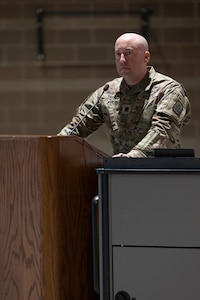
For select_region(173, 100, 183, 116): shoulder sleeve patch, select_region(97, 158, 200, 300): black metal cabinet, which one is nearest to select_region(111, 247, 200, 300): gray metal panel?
select_region(97, 158, 200, 300): black metal cabinet

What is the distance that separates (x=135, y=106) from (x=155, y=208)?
2.81ft

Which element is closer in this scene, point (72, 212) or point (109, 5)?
point (72, 212)

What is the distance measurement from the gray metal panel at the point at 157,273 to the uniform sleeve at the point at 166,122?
50 cm

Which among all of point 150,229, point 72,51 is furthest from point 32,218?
point 72,51

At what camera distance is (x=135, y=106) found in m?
2.48

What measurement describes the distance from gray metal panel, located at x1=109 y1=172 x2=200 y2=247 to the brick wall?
2.94 m

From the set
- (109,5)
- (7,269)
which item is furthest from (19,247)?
(109,5)

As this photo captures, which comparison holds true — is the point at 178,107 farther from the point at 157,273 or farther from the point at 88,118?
the point at 157,273

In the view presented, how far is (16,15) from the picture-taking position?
4.65m

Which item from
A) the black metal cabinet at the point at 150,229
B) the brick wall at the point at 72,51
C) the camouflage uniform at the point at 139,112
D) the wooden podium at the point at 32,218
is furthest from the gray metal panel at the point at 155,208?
the brick wall at the point at 72,51

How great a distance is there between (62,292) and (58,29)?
318 centimetres

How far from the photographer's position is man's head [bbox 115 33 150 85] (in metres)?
2.36

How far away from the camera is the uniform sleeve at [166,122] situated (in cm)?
215

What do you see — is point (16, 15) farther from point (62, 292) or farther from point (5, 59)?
point (62, 292)
